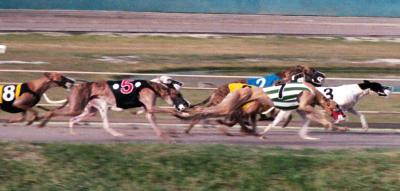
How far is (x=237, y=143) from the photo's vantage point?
13461 millimetres

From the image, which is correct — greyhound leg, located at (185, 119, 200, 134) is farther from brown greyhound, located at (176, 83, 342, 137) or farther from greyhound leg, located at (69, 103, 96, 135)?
greyhound leg, located at (69, 103, 96, 135)

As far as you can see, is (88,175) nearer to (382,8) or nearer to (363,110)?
(363,110)

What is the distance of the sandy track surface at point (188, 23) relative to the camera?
33.7 meters

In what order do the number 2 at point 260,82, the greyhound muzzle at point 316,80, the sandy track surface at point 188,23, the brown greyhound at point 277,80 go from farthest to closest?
the sandy track surface at point 188,23, the greyhound muzzle at point 316,80, the number 2 at point 260,82, the brown greyhound at point 277,80

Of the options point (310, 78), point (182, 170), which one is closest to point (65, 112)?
point (182, 170)

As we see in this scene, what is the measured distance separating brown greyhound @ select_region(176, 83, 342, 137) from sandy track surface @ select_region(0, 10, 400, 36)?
1856 cm

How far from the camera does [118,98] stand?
13648mm

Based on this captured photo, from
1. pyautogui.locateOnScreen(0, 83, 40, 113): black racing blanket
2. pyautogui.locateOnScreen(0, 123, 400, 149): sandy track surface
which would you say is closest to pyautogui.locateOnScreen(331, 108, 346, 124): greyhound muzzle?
pyautogui.locateOnScreen(0, 123, 400, 149): sandy track surface

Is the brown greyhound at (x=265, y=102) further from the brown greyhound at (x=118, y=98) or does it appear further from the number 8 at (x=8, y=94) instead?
the number 8 at (x=8, y=94)

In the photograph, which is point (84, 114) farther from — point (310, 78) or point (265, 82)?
point (310, 78)

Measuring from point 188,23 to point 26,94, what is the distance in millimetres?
21971

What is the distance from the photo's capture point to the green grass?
10.6 metres

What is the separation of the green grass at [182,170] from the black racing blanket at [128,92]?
7.77 feet

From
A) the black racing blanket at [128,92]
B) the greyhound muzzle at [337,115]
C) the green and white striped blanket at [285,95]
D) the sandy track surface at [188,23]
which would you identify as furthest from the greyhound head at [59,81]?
the sandy track surface at [188,23]
